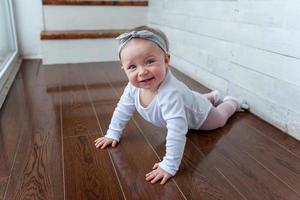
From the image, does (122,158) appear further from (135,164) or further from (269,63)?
(269,63)

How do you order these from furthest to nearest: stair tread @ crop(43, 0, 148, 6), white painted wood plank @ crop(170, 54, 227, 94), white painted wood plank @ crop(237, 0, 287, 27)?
stair tread @ crop(43, 0, 148, 6)
white painted wood plank @ crop(170, 54, 227, 94)
white painted wood plank @ crop(237, 0, 287, 27)

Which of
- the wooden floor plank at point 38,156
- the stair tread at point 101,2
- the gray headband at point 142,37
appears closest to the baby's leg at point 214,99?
the gray headband at point 142,37

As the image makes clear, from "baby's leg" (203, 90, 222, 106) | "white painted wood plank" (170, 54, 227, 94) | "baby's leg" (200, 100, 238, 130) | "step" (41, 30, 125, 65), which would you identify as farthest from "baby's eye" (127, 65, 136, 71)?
"step" (41, 30, 125, 65)

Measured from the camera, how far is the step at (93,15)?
2.31 metres

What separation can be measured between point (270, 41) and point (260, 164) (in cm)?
53

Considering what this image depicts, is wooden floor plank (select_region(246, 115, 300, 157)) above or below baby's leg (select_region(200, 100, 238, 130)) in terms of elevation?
below

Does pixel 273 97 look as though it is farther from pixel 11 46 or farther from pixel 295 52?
pixel 11 46

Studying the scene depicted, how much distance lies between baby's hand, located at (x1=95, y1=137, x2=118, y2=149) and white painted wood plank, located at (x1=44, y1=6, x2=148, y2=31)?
5.18 ft

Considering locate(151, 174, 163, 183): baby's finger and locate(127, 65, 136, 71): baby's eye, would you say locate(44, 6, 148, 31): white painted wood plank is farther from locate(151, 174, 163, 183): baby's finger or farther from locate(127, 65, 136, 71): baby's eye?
locate(151, 174, 163, 183): baby's finger

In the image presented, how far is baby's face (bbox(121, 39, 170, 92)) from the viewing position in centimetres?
83

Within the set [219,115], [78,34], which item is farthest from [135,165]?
[78,34]

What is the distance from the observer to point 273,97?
1.21 m

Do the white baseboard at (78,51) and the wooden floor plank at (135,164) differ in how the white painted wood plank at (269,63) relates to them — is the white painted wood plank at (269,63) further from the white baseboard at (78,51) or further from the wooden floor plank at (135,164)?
the white baseboard at (78,51)

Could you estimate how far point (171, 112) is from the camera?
894 millimetres
